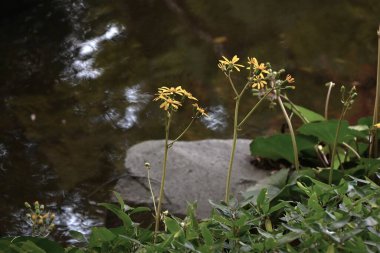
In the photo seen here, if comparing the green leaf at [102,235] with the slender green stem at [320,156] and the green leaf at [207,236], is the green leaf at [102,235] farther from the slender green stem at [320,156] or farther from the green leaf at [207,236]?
the slender green stem at [320,156]

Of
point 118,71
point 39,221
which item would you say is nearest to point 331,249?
point 39,221

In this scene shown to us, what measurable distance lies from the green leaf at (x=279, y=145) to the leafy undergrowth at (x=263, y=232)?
1106mm

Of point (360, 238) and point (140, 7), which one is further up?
point (360, 238)

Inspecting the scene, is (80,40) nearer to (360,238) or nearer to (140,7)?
(140,7)

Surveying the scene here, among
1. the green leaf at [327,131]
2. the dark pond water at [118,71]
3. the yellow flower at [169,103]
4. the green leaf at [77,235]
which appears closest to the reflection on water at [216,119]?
the dark pond water at [118,71]

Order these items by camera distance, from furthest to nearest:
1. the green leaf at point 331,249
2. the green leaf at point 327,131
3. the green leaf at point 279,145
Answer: the green leaf at point 279,145 → the green leaf at point 327,131 → the green leaf at point 331,249

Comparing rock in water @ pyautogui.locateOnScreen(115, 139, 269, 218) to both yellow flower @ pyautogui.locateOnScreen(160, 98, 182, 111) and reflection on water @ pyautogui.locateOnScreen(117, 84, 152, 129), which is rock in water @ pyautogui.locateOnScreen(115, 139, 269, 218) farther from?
yellow flower @ pyautogui.locateOnScreen(160, 98, 182, 111)

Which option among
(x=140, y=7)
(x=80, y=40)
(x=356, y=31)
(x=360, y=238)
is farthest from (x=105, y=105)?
(x=360, y=238)

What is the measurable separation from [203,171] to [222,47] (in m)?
1.85

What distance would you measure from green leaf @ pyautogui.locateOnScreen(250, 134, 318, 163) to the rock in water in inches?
5.5

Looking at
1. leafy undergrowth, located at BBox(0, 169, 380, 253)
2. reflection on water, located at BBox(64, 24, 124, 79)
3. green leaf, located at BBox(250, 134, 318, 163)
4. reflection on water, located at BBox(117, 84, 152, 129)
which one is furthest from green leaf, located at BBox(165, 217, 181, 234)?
reflection on water, located at BBox(64, 24, 124, 79)

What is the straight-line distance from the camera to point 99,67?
177 inches

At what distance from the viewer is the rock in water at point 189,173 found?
294 cm

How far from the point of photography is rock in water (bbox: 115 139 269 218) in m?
2.94
